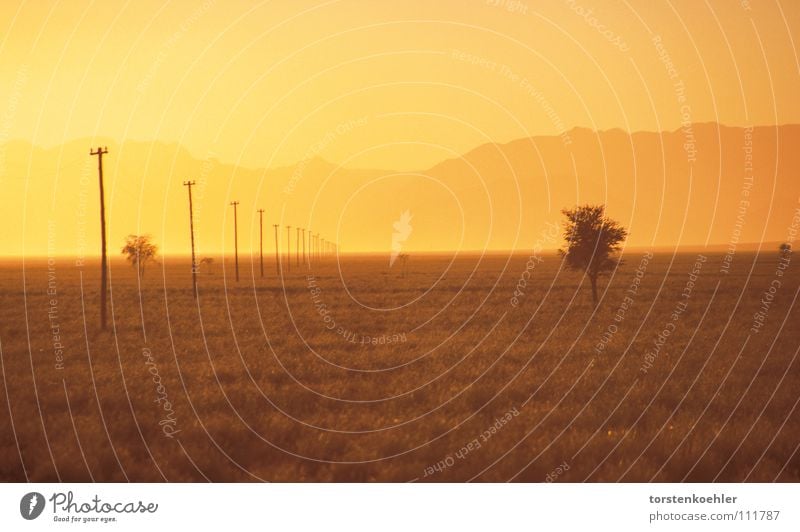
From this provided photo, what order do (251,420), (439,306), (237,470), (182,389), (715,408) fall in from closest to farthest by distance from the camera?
(237,470)
(251,420)
(715,408)
(182,389)
(439,306)

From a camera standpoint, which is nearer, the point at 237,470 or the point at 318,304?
the point at 237,470

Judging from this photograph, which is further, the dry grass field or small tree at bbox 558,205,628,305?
small tree at bbox 558,205,628,305

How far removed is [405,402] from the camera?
15.8m

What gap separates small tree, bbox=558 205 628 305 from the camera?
39562 millimetres

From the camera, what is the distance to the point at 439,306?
139 ft

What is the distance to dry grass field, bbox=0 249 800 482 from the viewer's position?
Result: 11633 mm

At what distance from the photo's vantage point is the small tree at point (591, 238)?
3956 centimetres

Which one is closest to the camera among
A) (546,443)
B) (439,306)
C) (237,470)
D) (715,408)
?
(237,470)

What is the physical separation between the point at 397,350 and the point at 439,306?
62.5 ft

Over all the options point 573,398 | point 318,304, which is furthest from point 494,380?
point 318,304

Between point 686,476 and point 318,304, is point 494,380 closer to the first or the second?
point 686,476

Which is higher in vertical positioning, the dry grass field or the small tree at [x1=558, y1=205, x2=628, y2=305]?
the small tree at [x1=558, y1=205, x2=628, y2=305]

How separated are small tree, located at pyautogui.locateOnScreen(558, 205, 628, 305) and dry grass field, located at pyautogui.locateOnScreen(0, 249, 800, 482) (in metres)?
8.90

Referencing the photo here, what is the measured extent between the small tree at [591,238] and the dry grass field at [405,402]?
29.2 ft
